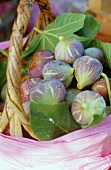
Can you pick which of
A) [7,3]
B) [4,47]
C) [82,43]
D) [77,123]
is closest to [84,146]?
[77,123]

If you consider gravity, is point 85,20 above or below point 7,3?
above

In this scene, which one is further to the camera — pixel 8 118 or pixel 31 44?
pixel 31 44

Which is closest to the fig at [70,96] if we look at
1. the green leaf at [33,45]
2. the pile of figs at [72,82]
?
the pile of figs at [72,82]

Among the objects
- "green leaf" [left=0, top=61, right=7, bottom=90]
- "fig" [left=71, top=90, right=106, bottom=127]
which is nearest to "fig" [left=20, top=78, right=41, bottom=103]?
"fig" [left=71, top=90, right=106, bottom=127]

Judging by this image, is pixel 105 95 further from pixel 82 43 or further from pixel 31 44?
pixel 31 44

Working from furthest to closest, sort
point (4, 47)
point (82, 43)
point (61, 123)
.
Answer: point (4, 47), point (82, 43), point (61, 123)

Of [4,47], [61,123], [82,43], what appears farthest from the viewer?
[4,47]
